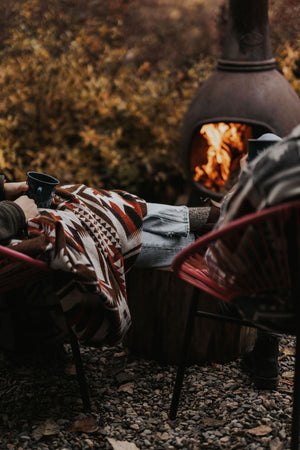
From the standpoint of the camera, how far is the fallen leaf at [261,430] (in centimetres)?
178

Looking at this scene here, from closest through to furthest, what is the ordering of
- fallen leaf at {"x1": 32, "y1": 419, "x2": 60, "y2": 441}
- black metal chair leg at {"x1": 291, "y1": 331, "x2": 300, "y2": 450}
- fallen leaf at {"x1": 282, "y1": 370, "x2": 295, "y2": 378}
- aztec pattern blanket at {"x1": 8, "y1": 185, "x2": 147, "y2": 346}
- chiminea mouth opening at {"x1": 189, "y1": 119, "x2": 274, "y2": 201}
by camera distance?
1. black metal chair leg at {"x1": 291, "y1": 331, "x2": 300, "y2": 450}
2. aztec pattern blanket at {"x1": 8, "y1": 185, "x2": 147, "y2": 346}
3. fallen leaf at {"x1": 32, "y1": 419, "x2": 60, "y2": 441}
4. fallen leaf at {"x1": 282, "y1": 370, "x2": 295, "y2": 378}
5. chiminea mouth opening at {"x1": 189, "y1": 119, "x2": 274, "y2": 201}

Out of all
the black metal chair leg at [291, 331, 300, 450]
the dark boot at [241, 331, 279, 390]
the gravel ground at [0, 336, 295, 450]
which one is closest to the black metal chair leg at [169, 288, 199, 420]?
the gravel ground at [0, 336, 295, 450]

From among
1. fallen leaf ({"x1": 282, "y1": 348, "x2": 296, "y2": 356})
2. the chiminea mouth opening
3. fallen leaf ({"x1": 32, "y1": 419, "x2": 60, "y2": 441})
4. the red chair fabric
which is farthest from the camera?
the chiminea mouth opening

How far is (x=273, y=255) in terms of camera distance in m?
1.37

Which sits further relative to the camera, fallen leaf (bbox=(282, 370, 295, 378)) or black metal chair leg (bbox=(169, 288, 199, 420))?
fallen leaf (bbox=(282, 370, 295, 378))

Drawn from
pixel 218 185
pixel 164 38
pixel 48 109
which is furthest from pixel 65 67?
pixel 218 185

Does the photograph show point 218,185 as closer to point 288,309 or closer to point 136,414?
point 136,414

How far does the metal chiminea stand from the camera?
355cm

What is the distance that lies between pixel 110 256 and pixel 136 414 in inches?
21.3

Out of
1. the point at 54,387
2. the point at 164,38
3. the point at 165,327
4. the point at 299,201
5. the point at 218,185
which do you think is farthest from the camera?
the point at 164,38

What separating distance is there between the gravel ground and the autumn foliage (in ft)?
7.18

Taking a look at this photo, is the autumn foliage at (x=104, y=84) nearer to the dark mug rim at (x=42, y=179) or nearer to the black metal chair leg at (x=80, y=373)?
the dark mug rim at (x=42, y=179)

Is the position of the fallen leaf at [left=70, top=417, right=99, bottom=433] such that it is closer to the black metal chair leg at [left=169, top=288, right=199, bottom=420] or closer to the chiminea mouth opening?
the black metal chair leg at [left=169, top=288, right=199, bottom=420]

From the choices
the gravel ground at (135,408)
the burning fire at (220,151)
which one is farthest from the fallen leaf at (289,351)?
the burning fire at (220,151)
